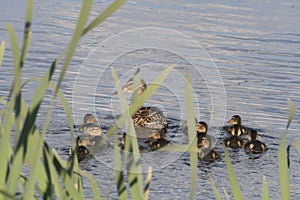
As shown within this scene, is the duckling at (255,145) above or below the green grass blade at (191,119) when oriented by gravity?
above

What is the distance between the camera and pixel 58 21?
9203 mm

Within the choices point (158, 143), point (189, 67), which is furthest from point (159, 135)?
point (189, 67)

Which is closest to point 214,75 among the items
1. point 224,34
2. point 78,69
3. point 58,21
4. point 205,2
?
point 78,69

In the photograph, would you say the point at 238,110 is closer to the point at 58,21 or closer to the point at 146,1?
the point at 58,21

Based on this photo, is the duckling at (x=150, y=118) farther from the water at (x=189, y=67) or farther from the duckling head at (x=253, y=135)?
the duckling head at (x=253, y=135)

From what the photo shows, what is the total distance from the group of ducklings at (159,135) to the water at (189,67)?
8 centimetres

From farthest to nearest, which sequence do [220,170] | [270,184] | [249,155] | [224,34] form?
[224,34] < [249,155] < [220,170] < [270,184]

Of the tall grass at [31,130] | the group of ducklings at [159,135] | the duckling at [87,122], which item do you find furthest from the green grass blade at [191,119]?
the duckling at [87,122]

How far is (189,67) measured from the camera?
799 centimetres

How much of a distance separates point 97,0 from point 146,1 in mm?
635

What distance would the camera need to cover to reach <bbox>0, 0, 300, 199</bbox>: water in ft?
17.8

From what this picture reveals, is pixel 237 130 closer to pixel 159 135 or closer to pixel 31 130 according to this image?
pixel 159 135

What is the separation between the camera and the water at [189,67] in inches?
213

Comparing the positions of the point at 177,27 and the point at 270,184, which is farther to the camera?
the point at 177,27
